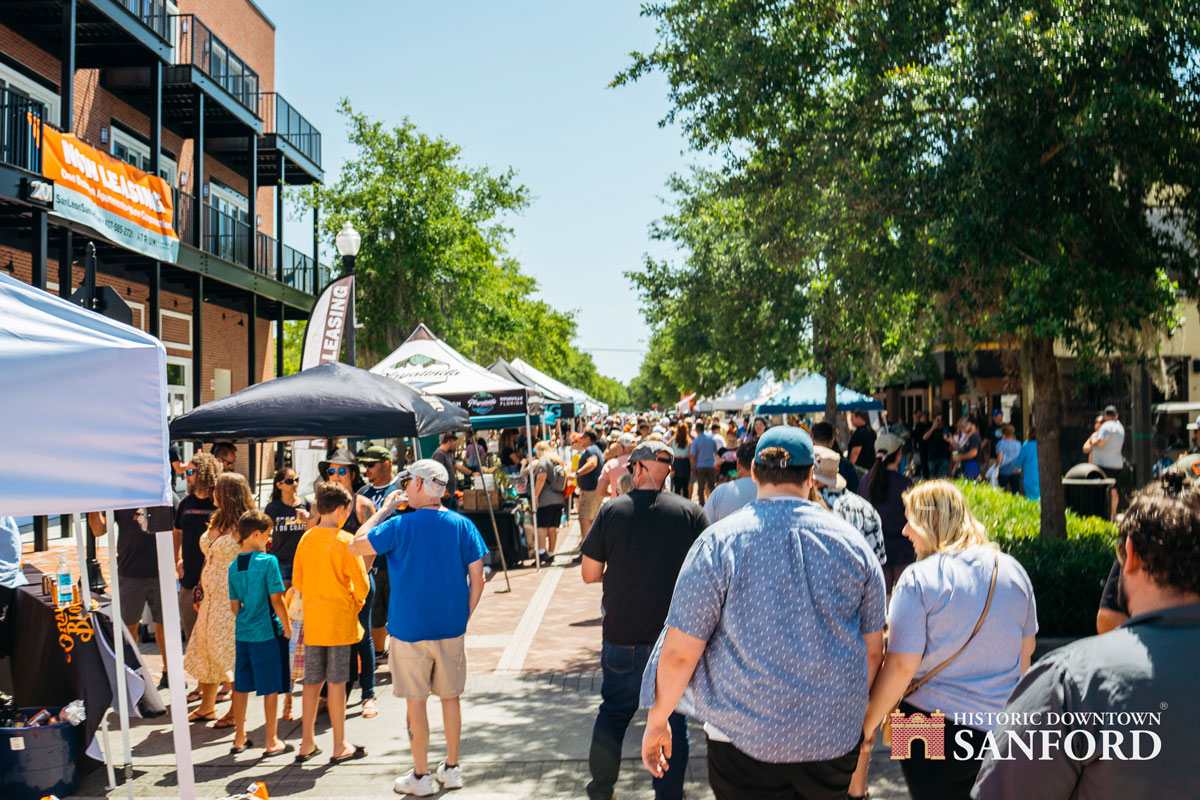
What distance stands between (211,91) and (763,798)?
2119cm

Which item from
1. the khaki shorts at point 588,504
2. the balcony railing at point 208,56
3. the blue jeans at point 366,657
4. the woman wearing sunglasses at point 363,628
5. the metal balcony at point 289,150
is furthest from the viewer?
the metal balcony at point 289,150

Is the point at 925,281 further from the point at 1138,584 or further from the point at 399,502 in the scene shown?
the point at 1138,584

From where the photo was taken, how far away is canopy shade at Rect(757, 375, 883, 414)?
2073 centimetres

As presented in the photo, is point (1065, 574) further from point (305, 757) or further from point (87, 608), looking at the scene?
point (87, 608)

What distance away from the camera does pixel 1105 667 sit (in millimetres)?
1916

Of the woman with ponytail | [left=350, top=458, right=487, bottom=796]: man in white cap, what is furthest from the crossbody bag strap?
the woman with ponytail

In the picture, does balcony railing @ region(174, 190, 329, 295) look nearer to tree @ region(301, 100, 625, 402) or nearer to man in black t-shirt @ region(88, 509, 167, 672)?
tree @ region(301, 100, 625, 402)

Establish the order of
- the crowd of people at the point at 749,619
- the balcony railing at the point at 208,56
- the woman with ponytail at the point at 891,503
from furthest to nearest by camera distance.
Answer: the balcony railing at the point at 208,56, the woman with ponytail at the point at 891,503, the crowd of people at the point at 749,619

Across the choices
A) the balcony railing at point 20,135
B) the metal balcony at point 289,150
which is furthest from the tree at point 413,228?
the balcony railing at point 20,135

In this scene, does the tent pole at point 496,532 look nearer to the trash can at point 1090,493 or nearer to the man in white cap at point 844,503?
the man in white cap at point 844,503

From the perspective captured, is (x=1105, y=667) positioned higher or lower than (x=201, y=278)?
lower

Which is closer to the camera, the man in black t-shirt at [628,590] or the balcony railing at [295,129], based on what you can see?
the man in black t-shirt at [628,590]

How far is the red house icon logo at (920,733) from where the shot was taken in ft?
11.7

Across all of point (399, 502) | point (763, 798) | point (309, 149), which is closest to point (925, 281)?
point (399, 502)
